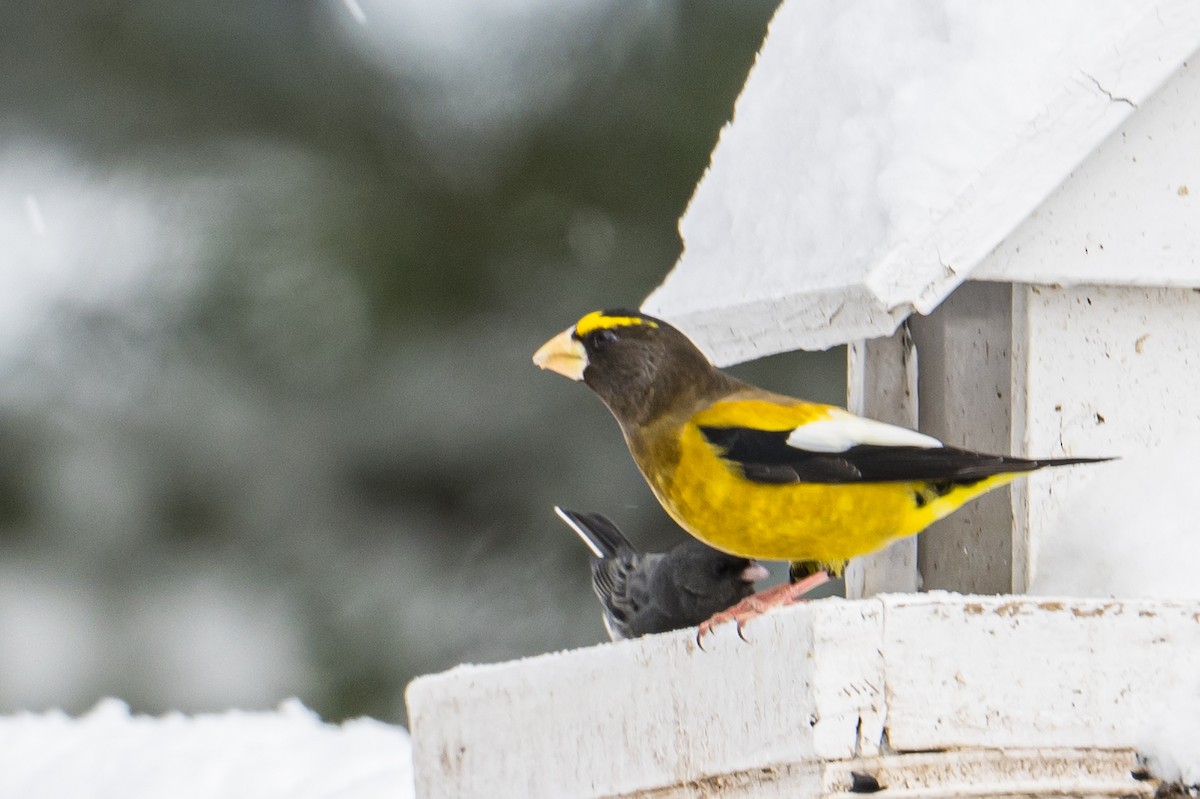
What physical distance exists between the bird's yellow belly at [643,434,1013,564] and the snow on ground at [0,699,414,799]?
119 centimetres

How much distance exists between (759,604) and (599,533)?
108cm

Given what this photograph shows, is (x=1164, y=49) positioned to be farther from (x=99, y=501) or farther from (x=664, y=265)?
(x=99, y=501)

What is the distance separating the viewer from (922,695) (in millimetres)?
1540

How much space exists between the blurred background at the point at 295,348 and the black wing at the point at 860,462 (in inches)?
93.3

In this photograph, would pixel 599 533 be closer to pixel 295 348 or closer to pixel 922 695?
pixel 922 695

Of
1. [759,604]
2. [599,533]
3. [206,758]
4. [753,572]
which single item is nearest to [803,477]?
[759,604]

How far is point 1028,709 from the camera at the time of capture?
1574mm

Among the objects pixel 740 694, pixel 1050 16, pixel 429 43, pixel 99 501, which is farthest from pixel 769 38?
pixel 99 501

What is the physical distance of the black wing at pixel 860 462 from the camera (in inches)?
67.7

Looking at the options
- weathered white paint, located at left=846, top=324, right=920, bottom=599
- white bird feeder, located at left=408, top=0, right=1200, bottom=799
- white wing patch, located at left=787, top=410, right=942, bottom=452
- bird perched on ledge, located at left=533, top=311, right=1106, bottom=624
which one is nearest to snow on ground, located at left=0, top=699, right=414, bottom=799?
white bird feeder, located at left=408, top=0, right=1200, bottom=799

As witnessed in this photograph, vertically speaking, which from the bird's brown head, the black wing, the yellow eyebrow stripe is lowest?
the black wing

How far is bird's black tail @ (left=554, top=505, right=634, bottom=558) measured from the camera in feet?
8.91

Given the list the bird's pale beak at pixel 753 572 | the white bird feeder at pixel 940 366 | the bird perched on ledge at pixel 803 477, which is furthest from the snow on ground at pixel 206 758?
the bird perched on ledge at pixel 803 477

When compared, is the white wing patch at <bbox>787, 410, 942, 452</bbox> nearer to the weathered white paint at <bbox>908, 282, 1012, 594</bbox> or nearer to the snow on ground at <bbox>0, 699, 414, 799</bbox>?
the weathered white paint at <bbox>908, 282, 1012, 594</bbox>
